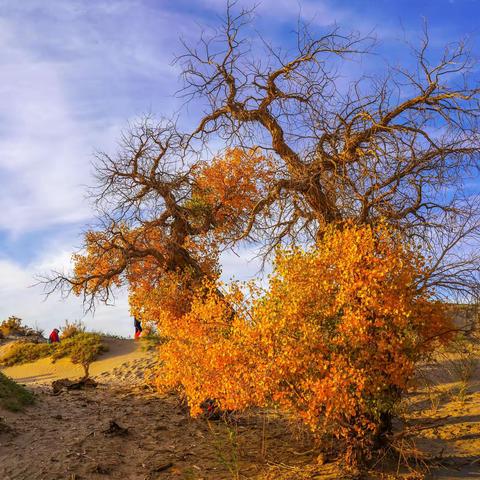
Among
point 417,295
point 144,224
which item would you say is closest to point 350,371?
point 417,295

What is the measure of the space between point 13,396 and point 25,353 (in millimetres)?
15299

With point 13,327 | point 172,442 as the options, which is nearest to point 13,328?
point 13,327

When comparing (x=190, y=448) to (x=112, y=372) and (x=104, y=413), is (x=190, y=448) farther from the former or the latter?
(x=112, y=372)

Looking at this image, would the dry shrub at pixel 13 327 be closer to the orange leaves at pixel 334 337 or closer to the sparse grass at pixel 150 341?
the sparse grass at pixel 150 341

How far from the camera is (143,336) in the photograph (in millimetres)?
29453

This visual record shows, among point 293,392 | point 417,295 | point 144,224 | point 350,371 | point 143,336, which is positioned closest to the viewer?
point 350,371

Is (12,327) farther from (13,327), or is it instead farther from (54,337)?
(54,337)

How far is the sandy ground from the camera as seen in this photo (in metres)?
11.5

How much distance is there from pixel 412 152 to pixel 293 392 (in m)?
7.06

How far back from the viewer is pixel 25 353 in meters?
29.5

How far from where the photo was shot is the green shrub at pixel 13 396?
572 inches

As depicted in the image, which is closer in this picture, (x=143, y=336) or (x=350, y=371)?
(x=350, y=371)

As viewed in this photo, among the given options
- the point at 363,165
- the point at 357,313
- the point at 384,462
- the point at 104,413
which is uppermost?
the point at 363,165

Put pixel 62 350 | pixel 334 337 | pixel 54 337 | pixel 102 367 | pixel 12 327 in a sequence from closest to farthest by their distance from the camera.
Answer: pixel 334 337 < pixel 102 367 < pixel 62 350 < pixel 54 337 < pixel 12 327
